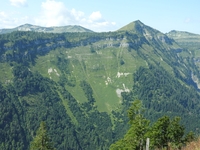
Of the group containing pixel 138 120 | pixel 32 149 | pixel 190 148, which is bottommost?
pixel 32 149

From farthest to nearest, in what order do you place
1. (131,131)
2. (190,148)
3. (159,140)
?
(159,140) → (131,131) → (190,148)

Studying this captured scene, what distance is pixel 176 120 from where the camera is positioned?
3187 inches

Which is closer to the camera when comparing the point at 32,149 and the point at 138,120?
the point at 138,120

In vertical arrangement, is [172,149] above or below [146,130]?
above

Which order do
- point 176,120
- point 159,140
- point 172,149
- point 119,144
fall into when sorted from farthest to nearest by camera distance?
point 176,120, point 159,140, point 119,144, point 172,149

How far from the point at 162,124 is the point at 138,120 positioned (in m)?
20.4

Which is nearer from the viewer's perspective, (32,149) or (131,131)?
(131,131)

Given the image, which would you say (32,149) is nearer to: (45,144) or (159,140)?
(45,144)

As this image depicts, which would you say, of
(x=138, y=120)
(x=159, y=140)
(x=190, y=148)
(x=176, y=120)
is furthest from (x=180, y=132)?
(x=190, y=148)

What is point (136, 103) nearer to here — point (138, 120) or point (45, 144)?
point (138, 120)

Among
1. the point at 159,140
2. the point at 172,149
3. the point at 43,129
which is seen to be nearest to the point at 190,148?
the point at 172,149

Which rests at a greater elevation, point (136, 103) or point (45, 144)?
point (136, 103)

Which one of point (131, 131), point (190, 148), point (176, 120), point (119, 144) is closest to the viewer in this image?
point (190, 148)

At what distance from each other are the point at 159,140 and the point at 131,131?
1964 cm
